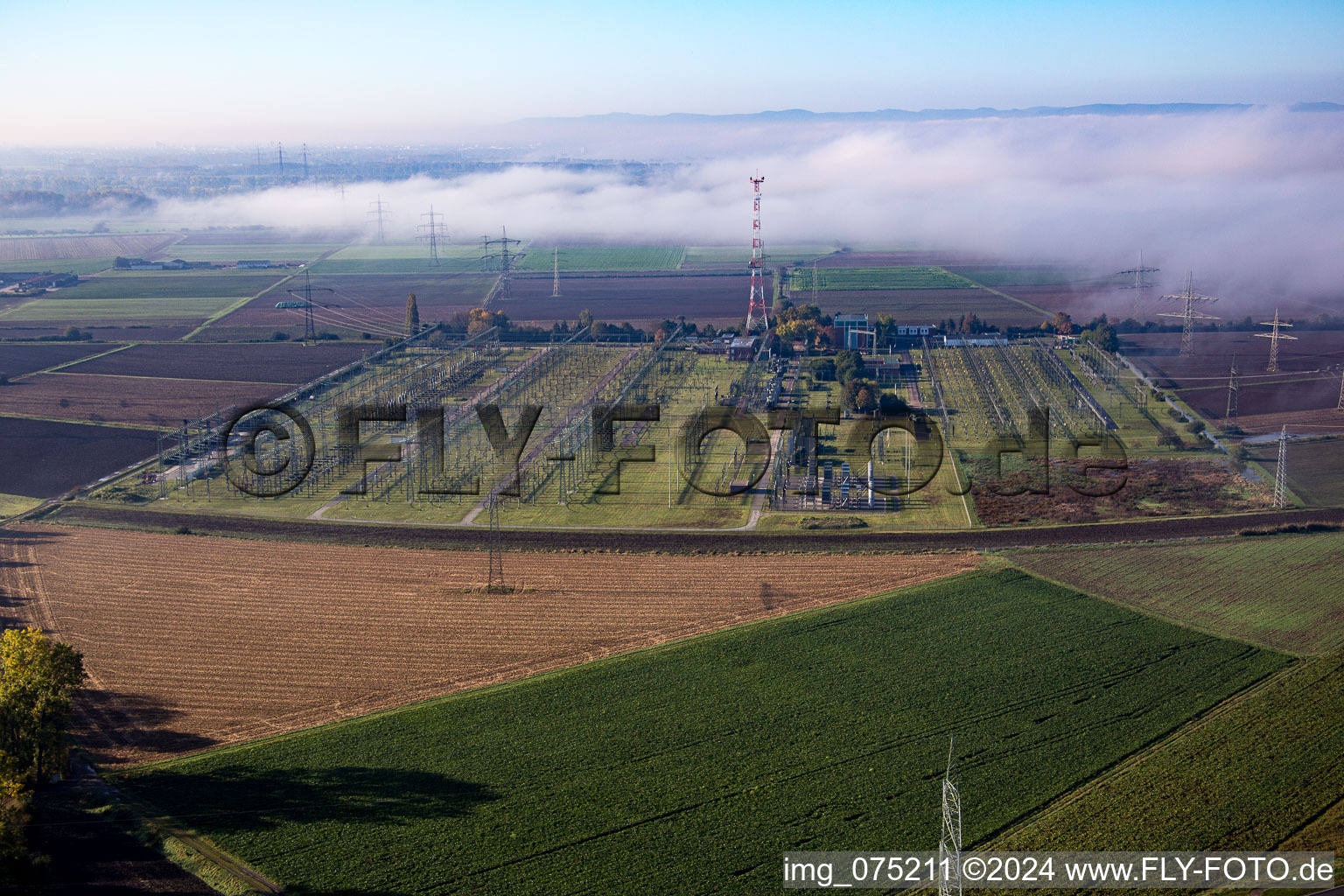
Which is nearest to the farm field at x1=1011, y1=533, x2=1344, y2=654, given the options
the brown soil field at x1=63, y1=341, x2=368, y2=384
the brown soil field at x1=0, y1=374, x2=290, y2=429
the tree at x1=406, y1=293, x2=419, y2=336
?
the brown soil field at x1=0, y1=374, x2=290, y2=429

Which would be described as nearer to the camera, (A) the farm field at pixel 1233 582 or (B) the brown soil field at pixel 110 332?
(A) the farm field at pixel 1233 582

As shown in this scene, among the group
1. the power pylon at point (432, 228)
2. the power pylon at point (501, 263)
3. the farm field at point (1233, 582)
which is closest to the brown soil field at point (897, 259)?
the power pylon at point (501, 263)

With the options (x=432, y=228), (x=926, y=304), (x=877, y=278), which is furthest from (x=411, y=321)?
(x=432, y=228)

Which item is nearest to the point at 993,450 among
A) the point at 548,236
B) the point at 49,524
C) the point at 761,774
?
the point at 761,774

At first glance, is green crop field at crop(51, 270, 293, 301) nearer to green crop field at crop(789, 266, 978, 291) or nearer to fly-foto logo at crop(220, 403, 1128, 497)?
green crop field at crop(789, 266, 978, 291)

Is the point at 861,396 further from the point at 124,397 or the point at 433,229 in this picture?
the point at 433,229

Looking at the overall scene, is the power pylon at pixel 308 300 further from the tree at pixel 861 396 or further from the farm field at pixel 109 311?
the tree at pixel 861 396

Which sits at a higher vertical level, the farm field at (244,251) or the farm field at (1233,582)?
the farm field at (244,251)
